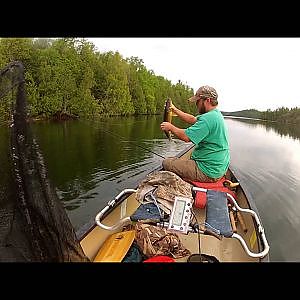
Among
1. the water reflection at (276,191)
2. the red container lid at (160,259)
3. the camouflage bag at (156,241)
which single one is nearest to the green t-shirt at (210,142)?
the camouflage bag at (156,241)

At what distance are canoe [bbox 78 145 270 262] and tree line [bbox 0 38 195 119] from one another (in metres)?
2.04

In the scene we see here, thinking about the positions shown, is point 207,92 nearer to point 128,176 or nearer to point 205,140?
point 205,140

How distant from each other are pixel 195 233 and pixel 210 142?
1430 mm

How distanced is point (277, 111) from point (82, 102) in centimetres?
5923

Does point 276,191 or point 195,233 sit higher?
point 195,233

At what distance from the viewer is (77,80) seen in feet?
163

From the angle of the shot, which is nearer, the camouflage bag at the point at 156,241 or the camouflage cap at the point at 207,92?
the camouflage bag at the point at 156,241

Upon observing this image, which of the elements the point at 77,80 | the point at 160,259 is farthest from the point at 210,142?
the point at 77,80

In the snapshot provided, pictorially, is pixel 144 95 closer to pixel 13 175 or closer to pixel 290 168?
pixel 290 168

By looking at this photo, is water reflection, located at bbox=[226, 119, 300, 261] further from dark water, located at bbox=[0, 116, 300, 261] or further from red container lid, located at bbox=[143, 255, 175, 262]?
red container lid, located at bbox=[143, 255, 175, 262]

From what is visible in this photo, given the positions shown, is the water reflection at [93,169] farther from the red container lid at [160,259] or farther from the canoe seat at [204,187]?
the red container lid at [160,259]

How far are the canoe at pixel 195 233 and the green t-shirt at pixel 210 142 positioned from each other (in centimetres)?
34

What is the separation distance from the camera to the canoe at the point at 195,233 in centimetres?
387

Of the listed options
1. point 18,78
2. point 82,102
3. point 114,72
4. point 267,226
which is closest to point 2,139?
point 18,78
